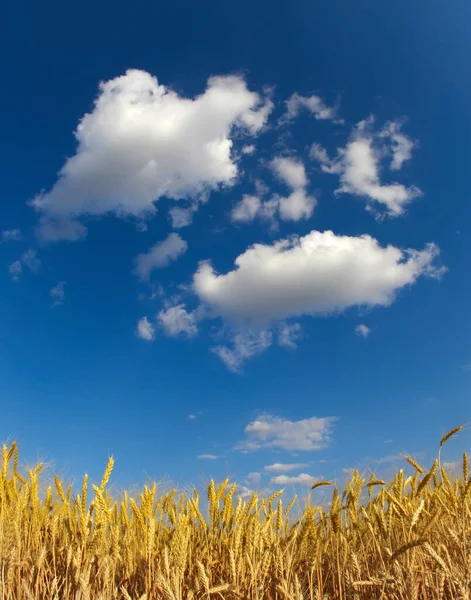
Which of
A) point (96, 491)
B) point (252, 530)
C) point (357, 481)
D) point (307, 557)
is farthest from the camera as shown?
point (357, 481)

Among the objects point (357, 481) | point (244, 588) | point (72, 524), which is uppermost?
point (357, 481)

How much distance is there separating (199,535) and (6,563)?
162 cm

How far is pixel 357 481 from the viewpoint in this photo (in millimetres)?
4984

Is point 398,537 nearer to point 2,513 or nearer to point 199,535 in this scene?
point 199,535

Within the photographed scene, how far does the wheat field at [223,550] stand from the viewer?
11.8ft

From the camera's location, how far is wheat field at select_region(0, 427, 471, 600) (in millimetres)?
3611

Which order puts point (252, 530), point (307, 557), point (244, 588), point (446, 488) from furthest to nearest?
point (446, 488)
point (307, 557)
point (252, 530)
point (244, 588)

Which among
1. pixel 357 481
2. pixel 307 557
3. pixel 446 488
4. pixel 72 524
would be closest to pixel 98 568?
pixel 72 524

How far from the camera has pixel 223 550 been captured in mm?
4594

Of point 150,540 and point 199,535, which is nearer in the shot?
point 150,540

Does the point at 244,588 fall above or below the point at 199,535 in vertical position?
below

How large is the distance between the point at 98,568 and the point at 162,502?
46.3 inches

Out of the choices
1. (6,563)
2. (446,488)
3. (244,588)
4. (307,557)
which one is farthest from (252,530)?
(446,488)

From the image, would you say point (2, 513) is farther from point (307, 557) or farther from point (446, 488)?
point (446, 488)
